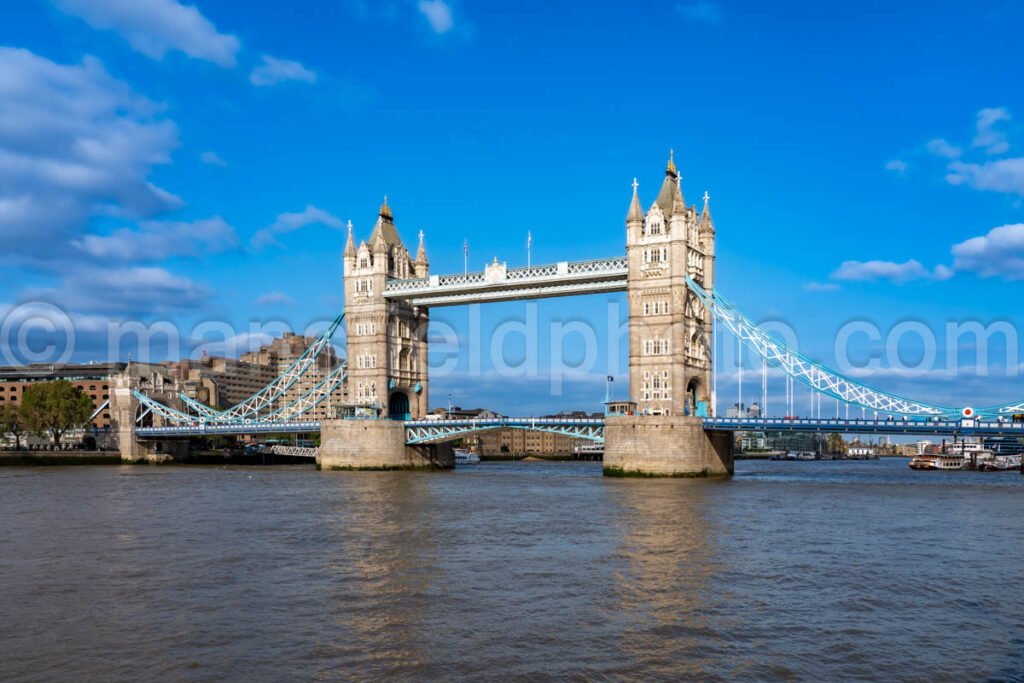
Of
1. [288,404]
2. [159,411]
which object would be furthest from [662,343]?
[159,411]

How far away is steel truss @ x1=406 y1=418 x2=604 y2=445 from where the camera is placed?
257 feet

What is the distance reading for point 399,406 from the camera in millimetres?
95250

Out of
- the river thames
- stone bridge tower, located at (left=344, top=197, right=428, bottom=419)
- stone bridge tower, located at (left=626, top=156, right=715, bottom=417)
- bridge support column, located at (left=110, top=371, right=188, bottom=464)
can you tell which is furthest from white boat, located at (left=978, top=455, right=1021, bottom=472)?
bridge support column, located at (left=110, top=371, right=188, bottom=464)

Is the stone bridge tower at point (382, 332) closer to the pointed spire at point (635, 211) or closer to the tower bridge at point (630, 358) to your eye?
the tower bridge at point (630, 358)

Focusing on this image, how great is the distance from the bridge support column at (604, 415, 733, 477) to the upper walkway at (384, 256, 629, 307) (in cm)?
1223

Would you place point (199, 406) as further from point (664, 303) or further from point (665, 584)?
point (665, 584)

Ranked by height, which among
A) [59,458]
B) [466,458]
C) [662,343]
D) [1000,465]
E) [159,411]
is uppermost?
[662,343]

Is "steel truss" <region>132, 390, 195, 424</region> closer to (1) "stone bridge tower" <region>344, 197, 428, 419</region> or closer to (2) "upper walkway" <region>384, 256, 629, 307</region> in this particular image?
(1) "stone bridge tower" <region>344, 197, 428, 419</region>

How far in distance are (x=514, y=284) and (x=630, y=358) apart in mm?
13149

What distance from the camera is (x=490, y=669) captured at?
17.6m

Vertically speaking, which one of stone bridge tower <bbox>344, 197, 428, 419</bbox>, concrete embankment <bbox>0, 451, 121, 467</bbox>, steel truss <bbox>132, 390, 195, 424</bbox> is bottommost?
concrete embankment <bbox>0, 451, 121, 467</bbox>

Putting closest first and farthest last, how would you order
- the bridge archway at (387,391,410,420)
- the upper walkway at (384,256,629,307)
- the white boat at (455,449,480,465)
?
the upper walkway at (384,256,629,307) < the bridge archway at (387,391,410,420) < the white boat at (455,449,480,465)

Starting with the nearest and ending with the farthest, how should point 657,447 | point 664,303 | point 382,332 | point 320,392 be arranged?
point 657,447
point 664,303
point 382,332
point 320,392

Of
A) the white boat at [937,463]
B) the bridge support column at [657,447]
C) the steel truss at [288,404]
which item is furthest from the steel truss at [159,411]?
the white boat at [937,463]
